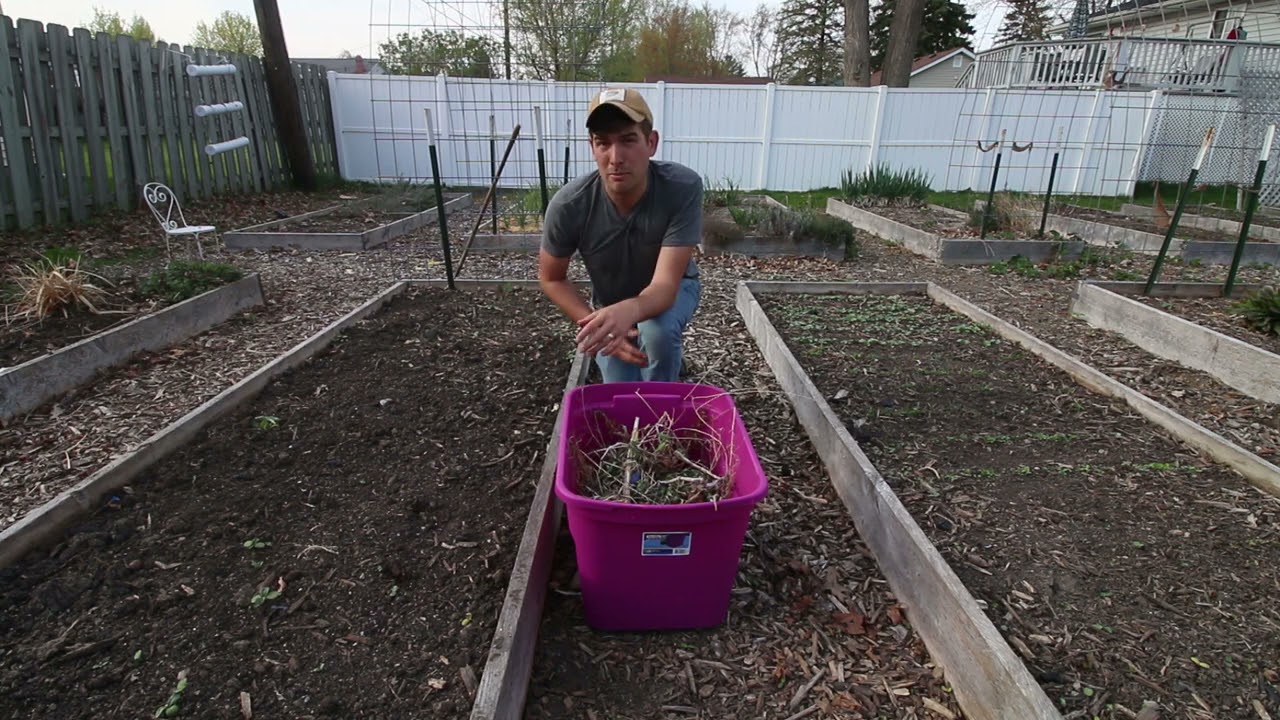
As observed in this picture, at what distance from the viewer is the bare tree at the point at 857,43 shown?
13.0 meters

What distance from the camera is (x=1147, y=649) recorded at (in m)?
1.70

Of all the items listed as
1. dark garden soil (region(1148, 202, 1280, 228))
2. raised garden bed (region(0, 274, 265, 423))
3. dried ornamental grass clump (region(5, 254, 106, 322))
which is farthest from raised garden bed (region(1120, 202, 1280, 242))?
dried ornamental grass clump (region(5, 254, 106, 322))

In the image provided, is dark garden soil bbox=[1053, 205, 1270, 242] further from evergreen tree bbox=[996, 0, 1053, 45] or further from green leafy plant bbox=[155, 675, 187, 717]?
evergreen tree bbox=[996, 0, 1053, 45]

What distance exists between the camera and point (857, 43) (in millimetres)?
13250

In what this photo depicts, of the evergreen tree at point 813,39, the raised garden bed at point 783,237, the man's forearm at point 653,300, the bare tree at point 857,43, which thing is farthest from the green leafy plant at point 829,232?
the evergreen tree at point 813,39

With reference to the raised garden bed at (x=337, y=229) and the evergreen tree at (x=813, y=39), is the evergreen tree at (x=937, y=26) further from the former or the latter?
the raised garden bed at (x=337, y=229)

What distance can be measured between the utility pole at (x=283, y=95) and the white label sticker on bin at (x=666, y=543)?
10.8 metres

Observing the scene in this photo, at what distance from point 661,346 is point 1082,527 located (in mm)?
1593

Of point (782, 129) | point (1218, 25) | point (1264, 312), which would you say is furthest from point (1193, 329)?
point (1218, 25)

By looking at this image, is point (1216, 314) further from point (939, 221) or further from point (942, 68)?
point (942, 68)

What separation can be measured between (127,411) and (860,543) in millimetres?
3280

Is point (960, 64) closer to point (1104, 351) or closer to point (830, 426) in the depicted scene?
point (1104, 351)

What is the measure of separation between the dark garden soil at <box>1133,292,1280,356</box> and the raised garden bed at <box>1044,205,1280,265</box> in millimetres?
1244

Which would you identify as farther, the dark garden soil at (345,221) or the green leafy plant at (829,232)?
the dark garden soil at (345,221)
